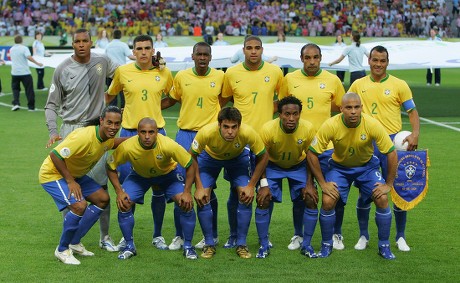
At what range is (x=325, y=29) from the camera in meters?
42.8

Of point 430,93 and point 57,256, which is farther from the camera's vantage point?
point 430,93

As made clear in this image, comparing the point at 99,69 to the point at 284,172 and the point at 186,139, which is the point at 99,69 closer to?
the point at 186,139

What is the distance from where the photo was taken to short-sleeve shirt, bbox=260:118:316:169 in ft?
28.1

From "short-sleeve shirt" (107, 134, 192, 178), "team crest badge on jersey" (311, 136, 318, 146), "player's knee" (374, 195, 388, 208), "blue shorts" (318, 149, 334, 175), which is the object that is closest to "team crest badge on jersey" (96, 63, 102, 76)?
"short-sleeve shirt" (107, 134, 192, 178)

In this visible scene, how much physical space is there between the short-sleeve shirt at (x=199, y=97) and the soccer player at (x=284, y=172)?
81 centimetres

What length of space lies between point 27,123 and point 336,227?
11912 mm

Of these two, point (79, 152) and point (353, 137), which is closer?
point (79, 152)

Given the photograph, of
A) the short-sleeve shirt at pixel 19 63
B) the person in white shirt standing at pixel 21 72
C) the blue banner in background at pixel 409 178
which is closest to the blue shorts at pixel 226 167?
the blue banner in background at pixel 409 178

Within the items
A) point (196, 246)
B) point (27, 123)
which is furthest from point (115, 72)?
point (27, 123)

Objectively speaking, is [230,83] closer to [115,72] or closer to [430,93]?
[115,72]

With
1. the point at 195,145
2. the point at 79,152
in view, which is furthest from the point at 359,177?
the point at 79,152

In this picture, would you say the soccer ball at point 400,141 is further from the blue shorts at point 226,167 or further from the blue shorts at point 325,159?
the blue shorts at point 226,167

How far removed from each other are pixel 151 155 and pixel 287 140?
1377 mm

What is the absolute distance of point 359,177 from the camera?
862cm
